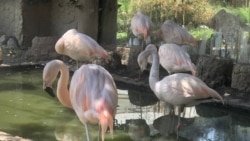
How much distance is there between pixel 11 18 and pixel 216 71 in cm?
607

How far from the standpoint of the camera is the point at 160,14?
14.7 metres

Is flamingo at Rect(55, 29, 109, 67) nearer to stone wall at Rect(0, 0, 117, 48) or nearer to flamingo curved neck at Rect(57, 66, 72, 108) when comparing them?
flamingo curved neck at Rect(57, 66, 72, 108)

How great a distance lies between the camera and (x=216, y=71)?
7.29 metres

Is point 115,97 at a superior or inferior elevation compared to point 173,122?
superior

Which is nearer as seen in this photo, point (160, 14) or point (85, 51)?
point (85, 51)

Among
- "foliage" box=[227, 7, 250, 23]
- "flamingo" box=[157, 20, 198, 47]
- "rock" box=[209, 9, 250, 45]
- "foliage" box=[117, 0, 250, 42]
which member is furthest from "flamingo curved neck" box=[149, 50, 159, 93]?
"foliage" box=[227, 7, 250, 23]

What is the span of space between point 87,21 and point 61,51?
10.5ft

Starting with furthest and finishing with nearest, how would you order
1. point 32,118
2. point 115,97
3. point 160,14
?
1. point 160,14
2. point 32,118
3. point 115,97

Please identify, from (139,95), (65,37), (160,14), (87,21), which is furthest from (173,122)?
(160,14)

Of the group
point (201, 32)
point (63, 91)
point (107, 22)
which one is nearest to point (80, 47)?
point (63, 91)

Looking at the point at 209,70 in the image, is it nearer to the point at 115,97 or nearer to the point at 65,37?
the point at 65,37

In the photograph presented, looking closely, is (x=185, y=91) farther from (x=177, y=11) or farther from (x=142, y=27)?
(x=177, y=11)

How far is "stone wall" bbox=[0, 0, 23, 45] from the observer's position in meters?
11.3

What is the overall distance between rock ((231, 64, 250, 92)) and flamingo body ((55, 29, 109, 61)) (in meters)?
1.87
